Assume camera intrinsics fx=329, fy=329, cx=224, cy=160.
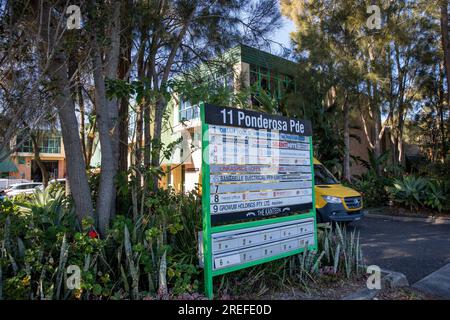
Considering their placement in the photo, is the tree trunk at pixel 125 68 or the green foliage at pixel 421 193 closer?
the tree trunk at pixel 125 68

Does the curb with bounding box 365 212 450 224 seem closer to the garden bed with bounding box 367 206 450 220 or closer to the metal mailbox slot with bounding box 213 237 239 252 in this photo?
the garden bed with bounding box 367 206 450 220

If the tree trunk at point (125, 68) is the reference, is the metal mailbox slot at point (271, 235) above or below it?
below

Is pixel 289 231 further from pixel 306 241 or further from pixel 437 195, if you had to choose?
pixel 437 195

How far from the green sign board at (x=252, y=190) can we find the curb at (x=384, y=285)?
86cm

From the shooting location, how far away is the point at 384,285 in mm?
4418

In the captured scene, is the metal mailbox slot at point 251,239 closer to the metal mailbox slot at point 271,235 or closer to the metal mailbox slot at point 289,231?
the metal mailbox slot at point 271,235

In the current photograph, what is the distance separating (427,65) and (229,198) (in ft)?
58.7

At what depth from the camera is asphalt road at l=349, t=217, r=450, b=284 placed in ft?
18.3

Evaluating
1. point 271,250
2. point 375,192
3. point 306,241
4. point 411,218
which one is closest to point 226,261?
point 271,250

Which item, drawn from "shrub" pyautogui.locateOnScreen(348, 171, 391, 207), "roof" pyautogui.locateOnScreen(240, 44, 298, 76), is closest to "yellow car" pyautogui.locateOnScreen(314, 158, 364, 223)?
"roof" pyautogui.locateOnScreen(240, 44, 298, 76)

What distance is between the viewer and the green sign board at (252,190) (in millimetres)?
3605

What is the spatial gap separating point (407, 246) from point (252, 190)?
4.89m

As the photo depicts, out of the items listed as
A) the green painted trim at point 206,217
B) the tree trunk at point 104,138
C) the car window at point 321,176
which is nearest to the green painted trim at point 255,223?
the green painted trim at point 206,217

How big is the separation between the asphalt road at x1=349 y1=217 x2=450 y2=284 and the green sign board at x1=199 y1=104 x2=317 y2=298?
77.9 inches
